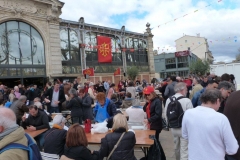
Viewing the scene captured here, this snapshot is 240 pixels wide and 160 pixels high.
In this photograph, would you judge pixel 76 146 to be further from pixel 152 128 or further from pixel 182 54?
pixel 182 54

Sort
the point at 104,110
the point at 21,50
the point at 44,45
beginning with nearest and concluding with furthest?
the point at 104,110, the point at 21,50, the point at 44,45

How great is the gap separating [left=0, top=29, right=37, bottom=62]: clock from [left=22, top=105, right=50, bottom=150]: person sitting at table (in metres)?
12.3

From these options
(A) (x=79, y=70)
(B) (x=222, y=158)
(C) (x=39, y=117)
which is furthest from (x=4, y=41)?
(B) (x=222, y=158)

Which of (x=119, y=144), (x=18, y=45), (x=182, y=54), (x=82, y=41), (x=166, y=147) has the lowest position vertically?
(x=166, y=147)

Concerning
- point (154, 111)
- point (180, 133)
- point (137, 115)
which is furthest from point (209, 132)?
point (137, 115)

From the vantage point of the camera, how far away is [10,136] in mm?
2141

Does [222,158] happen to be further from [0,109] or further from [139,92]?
[139,92]

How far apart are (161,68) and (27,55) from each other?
135 ft

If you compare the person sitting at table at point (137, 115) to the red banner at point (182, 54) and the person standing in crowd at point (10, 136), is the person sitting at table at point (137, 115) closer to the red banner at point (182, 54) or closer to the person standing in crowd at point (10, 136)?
the person standing in crowd at point (10, 136)

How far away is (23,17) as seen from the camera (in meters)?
16.7

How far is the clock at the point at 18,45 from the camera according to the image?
1620 cm

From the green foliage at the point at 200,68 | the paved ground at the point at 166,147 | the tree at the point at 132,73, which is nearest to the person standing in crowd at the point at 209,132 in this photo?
the paved ground at the point at 166,147

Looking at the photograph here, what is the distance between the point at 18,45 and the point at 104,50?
9546 millimetres

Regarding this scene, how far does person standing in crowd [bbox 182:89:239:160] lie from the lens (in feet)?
8.18
